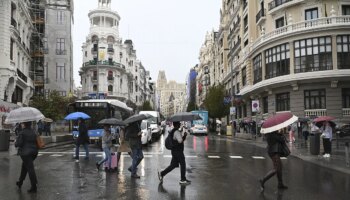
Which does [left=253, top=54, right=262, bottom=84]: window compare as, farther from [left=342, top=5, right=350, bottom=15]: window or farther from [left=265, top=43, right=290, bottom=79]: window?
[left=342, top=5, right=350, bottom=15]: window

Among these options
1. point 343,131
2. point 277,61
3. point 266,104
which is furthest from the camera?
point 266,104

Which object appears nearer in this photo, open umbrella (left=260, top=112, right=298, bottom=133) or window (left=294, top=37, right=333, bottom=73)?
open umbrella (left=260, top=112, right=298, bottom=133)

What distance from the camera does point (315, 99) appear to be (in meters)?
33.8

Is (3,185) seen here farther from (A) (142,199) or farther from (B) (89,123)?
(B) (89,123)

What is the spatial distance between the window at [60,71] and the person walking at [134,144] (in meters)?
45.7

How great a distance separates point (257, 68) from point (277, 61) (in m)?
4.84

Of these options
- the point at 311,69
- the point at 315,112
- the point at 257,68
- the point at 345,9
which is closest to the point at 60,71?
the point at 257,68

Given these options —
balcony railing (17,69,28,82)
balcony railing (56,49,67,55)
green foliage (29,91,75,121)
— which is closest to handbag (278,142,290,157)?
balcony railing (17,69,28,82)

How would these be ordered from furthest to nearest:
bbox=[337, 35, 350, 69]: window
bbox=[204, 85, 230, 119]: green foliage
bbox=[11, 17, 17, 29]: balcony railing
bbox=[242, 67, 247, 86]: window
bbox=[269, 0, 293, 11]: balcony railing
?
bbox=[204, 85, 230, 119]: green foliage, bbox=[242, 67, 247, 86]: window, bbox=[269, 0, 293, 11]: balcony railing, bbox=[11, 17, 17, 29]: balcony railing, bbox=[337, 35, 350, 69]: window

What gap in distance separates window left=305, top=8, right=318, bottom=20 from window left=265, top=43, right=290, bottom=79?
124 inches

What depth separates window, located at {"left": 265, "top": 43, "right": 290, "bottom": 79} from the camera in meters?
35.5

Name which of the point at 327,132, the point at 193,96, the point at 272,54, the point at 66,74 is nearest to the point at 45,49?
the point at 66,74

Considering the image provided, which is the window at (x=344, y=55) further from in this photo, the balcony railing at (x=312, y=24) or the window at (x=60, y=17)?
the window at (x=60, y=17)

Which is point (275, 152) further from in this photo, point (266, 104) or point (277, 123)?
point (266, 104)
